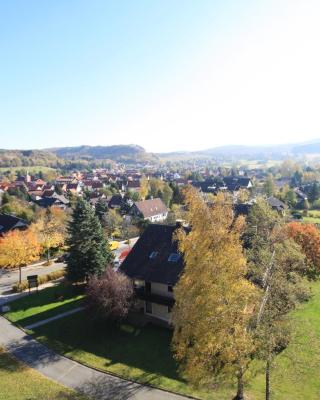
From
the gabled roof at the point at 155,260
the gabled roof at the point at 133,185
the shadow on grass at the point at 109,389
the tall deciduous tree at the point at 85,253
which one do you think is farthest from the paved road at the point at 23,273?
the gabled roof at the point at 133,185

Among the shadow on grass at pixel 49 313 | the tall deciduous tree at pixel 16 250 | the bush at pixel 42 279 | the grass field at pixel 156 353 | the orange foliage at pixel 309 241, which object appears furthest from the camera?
the tall deciduous tree at pixel 16 250

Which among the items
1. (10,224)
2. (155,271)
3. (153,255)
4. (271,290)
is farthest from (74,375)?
(10,224)

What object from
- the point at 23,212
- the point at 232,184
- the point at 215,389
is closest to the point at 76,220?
the point at 215,389

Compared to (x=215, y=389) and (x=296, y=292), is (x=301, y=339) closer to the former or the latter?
(x=296, y=292)

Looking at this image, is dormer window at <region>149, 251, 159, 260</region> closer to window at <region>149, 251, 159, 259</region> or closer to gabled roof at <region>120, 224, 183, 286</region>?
window at <region>149, 251, 159, 259</region>

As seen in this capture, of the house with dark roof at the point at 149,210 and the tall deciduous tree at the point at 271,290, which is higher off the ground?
the tall deciduous tree at the point at 271,290

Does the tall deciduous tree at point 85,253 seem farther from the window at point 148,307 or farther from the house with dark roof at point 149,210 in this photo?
the house with dark roof at point 149,210

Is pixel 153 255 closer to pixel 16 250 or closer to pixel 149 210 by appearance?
pixel 16 250
